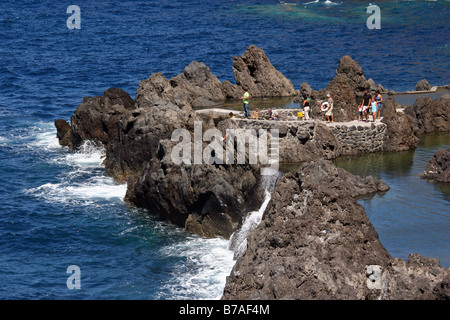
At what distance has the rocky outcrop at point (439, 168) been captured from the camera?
137 ft

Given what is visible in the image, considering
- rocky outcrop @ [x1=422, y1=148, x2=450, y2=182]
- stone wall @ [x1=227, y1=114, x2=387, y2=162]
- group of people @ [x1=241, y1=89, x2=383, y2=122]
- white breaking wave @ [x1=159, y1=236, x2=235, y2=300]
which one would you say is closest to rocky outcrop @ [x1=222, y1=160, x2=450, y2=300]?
white breaking wave @ [x1=159, y1=236, x2=235, y2=300]

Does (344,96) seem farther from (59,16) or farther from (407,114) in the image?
(59,16)

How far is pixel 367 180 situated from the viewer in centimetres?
4141

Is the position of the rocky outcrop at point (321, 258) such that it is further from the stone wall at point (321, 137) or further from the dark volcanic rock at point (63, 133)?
the dark volcanic rock at point (63, 133)

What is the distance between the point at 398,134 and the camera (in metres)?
49.0

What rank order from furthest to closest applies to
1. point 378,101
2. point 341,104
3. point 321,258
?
point 378,101 < point 341,104 < point 321,258

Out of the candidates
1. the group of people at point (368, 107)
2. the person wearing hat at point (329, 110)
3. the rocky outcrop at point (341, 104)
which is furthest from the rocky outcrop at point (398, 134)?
the person wearing hat at point (329, 110)

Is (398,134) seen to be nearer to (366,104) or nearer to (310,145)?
(366,104)

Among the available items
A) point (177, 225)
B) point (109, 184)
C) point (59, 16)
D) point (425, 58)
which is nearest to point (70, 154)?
point (109, 184)

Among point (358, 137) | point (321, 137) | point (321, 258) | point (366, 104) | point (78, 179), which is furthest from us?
point (366, 104)

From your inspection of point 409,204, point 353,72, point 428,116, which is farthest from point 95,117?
point 409,204

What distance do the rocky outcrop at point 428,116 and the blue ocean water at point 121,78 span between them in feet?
57.7

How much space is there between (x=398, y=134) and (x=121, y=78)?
43.7 m

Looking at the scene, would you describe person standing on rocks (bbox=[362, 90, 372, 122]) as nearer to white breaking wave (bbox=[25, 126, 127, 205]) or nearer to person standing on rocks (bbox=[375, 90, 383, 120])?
person standing on rocks (bbox=[375, 90, 383, 120])
